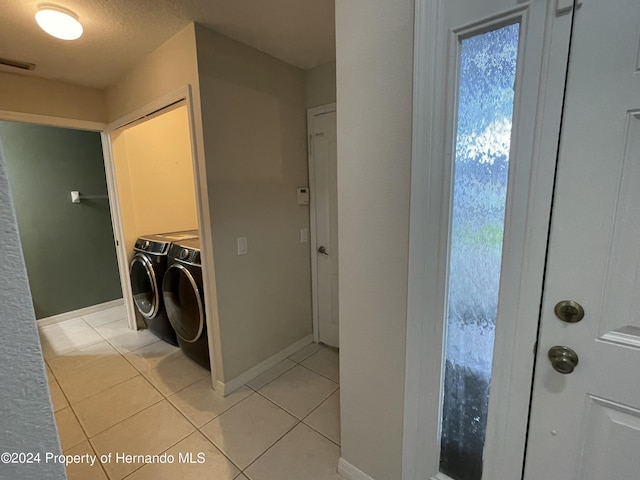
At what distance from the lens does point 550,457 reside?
3.01 ft

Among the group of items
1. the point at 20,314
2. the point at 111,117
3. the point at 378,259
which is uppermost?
the point at 111,117

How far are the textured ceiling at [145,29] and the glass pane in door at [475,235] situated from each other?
42.6 inches

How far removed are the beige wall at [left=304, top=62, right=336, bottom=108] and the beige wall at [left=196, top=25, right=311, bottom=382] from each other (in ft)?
0.22

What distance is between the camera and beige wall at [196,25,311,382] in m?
1.82

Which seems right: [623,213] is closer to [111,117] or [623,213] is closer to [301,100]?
[301,100]

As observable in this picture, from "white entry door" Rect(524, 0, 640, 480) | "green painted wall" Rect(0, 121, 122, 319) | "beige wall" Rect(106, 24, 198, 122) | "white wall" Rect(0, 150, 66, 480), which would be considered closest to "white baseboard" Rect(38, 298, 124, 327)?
"green painted wall" Rect(0, 121, 122, 319)

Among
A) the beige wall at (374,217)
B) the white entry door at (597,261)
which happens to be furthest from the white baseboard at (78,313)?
the white entry door at (597,261)

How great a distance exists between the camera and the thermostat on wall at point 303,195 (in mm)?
2459

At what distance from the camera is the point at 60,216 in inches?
126

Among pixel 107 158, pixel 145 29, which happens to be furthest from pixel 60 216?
pixel 145 29

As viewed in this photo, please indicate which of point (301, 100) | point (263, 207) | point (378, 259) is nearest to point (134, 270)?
point (263, 207)

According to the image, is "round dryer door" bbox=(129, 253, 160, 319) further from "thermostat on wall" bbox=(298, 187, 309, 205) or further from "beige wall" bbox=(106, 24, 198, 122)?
"thermostat on wall" bbox=(298, 187, 309, 205)

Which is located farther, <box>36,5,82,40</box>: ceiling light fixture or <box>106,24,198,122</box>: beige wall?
<box>106,24,198,122</box>: beige wall

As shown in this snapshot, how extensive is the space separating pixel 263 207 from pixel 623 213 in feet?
6.21
